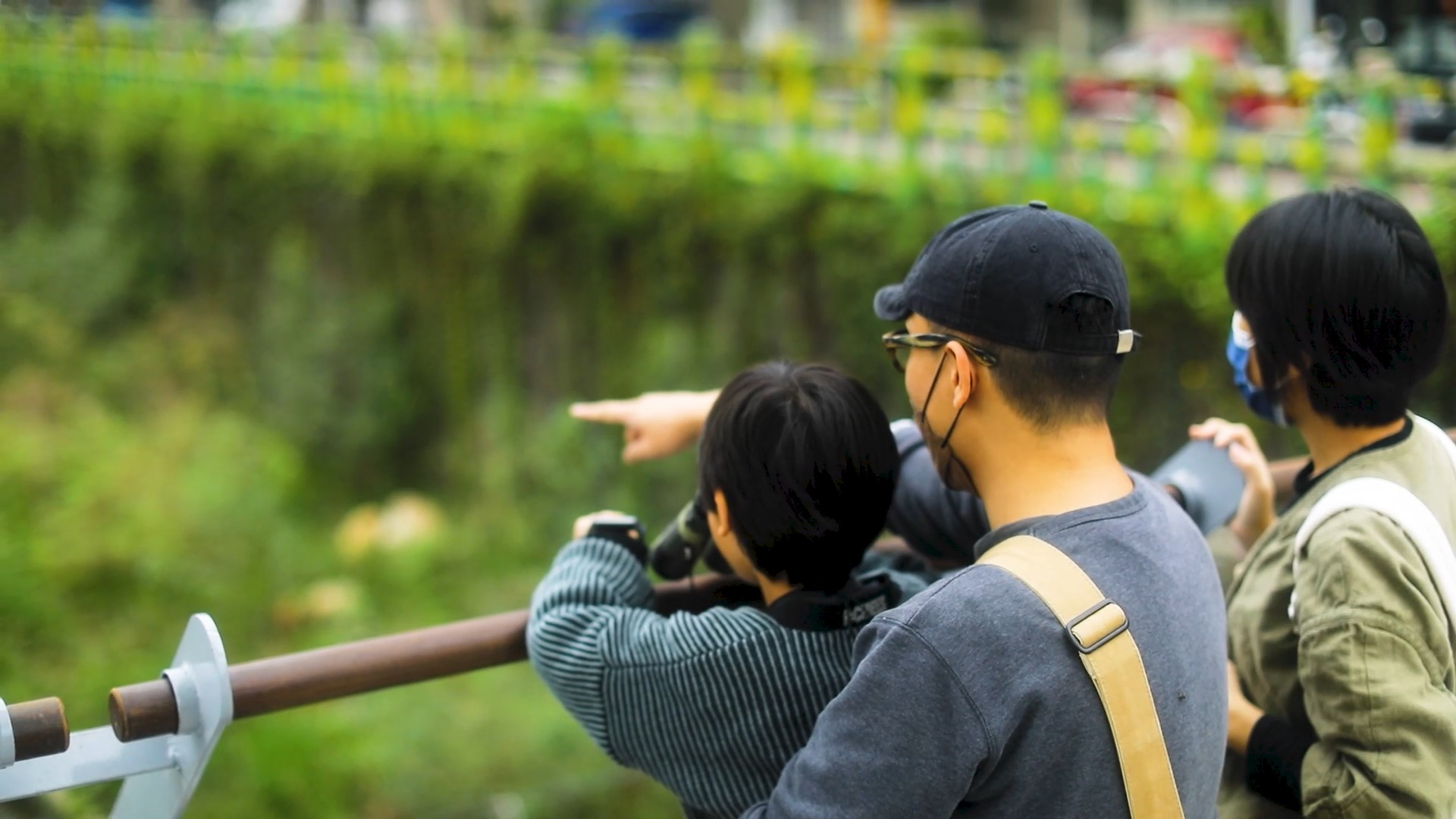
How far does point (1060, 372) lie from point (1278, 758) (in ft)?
1.68

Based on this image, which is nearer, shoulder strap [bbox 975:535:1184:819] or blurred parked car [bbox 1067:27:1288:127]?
shoulder strap [bbox 975:535:1184:819]

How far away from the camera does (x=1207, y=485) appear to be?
69.0 inches

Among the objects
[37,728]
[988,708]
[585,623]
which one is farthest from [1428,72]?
[37,728]

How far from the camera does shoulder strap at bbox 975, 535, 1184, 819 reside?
1109 mm

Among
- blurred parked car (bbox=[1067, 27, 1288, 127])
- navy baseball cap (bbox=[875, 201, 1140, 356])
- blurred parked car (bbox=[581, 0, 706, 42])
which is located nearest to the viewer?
navy baseball cap (bbox=[875, 201, 1140, 356])

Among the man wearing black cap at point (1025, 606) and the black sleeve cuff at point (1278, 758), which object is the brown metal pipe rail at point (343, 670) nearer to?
the man wearing black cap at point (1025, 606)

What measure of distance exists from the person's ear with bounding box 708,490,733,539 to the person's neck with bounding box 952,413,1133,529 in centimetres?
26

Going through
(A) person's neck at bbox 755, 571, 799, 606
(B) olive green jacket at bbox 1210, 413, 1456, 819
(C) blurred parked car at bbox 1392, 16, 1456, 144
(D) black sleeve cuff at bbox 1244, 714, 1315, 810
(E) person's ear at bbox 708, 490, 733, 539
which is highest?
(E) person's ear at bbox 708, 490, 733, 539

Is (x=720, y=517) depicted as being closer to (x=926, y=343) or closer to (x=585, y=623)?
(x=585, y=623)

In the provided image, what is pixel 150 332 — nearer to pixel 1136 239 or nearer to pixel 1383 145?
pixel 1136 239

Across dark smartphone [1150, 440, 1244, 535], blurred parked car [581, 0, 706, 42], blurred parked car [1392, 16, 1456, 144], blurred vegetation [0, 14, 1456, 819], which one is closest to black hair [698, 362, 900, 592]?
dark smartphone [1150, 440, 1244, 535]

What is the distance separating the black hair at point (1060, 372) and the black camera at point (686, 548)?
1.36 feet

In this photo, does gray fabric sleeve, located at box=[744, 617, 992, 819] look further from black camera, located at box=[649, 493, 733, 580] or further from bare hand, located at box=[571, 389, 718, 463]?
bare hand, located at box=[571, 389, 718, 463]

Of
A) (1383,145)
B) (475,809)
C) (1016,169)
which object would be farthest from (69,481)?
(1383,145)
